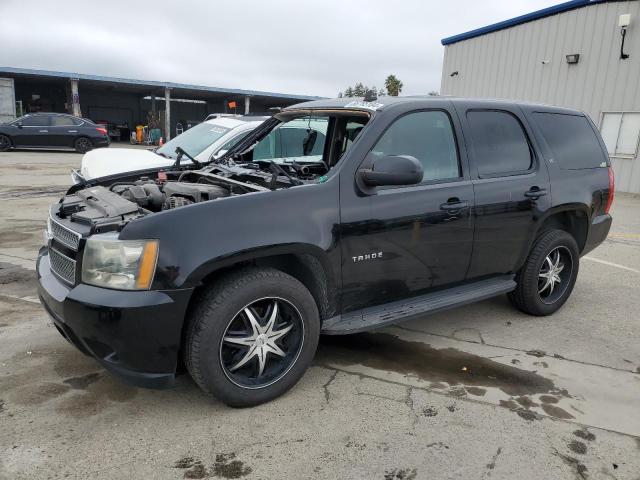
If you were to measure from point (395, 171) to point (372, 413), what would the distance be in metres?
1.43

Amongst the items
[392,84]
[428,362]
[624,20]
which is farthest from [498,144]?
[392,84]

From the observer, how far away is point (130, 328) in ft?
8.25

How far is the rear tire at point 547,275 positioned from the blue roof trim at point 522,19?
12914mm

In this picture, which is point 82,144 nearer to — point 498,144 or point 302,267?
point 498,144

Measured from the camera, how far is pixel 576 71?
15.2m

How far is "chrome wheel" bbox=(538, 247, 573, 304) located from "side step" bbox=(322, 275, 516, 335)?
0.52m

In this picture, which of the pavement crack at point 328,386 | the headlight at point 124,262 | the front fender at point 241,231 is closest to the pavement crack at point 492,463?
the pavement crack at point 328,386

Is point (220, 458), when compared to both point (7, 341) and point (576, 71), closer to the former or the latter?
point (7, 341)

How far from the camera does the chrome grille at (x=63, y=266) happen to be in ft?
9.12

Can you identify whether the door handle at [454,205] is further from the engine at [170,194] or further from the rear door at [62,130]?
the rear door at [62,130]

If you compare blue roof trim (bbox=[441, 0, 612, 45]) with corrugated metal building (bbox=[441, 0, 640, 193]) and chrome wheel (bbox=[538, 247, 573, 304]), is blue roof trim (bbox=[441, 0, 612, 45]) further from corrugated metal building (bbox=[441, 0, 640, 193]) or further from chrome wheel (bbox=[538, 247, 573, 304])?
chrome wheel (bbox=[538, 247, 573, 304])

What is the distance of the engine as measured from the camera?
3163 mm

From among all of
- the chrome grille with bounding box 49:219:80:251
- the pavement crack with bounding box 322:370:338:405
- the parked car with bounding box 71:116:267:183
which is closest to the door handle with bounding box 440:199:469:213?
the pavement crack with bounding box 322:370:338:405

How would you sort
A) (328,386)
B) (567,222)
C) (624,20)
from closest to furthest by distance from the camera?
(328,386) < (567,222) < (624,20)
